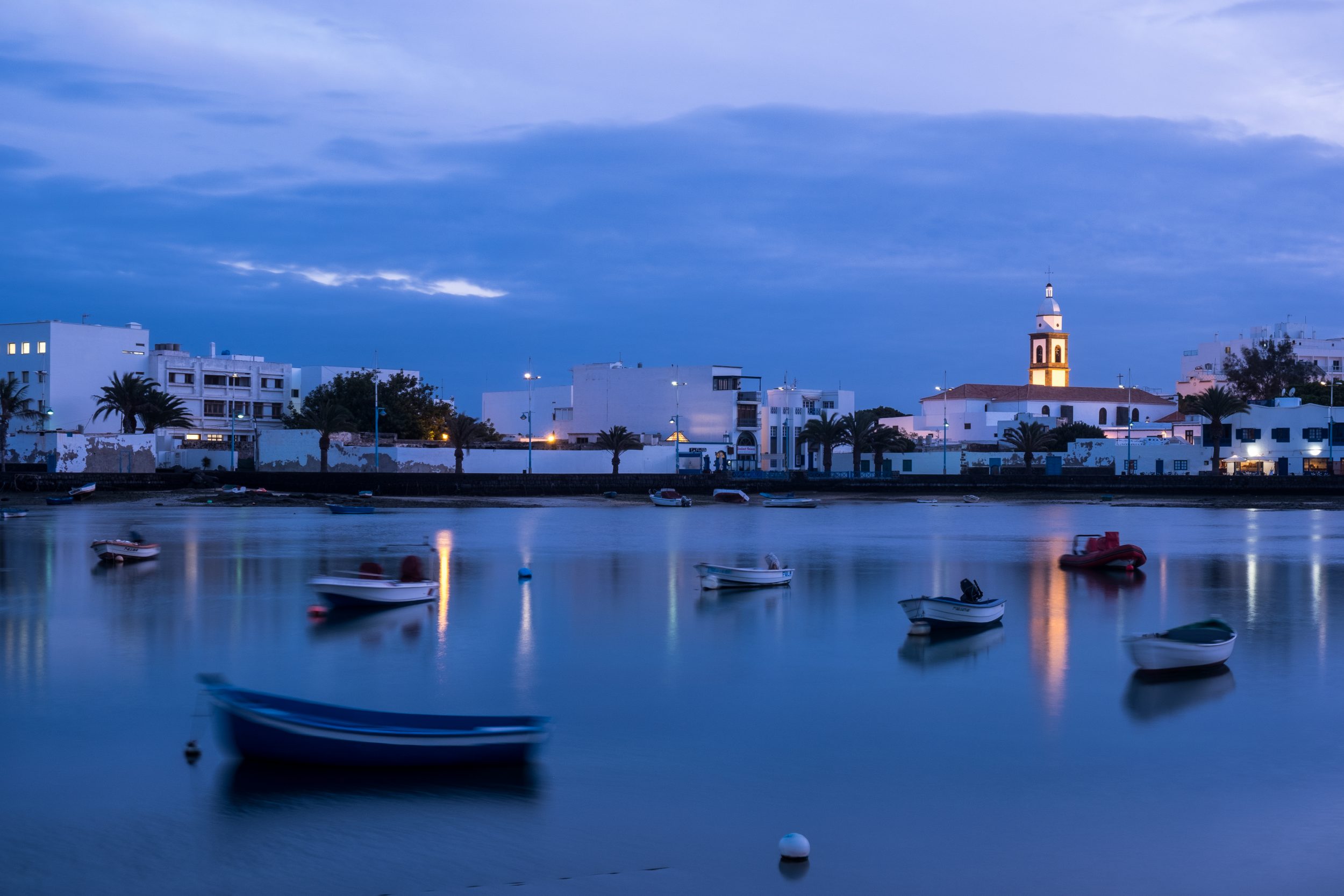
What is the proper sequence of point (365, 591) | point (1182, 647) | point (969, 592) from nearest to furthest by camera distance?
1. point (1182, 647)
2. point (969, 592)
3. point (365, 591)

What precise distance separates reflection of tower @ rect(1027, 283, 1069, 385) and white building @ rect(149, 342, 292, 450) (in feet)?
348

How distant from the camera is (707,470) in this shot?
10038 centimetres

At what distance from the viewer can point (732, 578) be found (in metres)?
33.7

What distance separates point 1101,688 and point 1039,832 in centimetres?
819

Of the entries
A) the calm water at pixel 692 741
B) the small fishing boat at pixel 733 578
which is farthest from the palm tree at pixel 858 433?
the small fishing boat at pixel 733 578

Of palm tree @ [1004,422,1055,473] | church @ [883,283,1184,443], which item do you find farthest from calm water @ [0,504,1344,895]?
church @ [883,283,1184,443]

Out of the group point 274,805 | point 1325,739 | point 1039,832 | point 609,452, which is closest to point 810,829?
point 1039,832

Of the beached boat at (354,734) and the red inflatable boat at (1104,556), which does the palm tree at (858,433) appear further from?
the beached boat at (354,734)

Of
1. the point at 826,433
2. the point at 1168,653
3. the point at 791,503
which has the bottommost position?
the point at 791,503

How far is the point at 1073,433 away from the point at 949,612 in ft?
321

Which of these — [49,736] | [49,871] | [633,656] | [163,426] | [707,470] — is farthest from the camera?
[707,470]

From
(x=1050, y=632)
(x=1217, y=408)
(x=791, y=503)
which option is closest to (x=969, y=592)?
(x=1050, y=632)

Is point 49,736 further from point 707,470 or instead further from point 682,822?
point 707,470

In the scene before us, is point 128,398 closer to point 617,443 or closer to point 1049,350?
point 617,443
